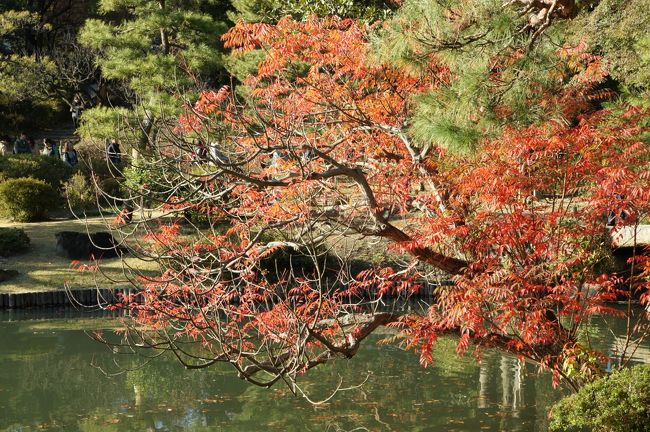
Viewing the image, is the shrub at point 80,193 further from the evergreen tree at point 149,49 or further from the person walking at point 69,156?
the person walking at point 69,156

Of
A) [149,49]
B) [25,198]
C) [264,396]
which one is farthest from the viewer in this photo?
[149,49]

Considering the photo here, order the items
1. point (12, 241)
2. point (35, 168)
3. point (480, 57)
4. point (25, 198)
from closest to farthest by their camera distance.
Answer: point (480, 57)
point (12, 241)
point (25, 198)
point (35, 168)

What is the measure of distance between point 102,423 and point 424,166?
13.8ft

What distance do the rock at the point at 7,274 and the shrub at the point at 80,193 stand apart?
4.09 m

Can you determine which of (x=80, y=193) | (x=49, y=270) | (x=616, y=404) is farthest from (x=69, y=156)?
(x=616, y=404)

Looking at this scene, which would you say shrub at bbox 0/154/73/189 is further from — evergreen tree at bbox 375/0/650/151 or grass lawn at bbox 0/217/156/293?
evergreen tree at bbox 375/0/650/151

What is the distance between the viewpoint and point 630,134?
24.9ft

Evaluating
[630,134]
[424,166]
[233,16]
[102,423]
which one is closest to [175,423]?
[102,423]

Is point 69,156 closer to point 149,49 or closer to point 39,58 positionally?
point 149,49

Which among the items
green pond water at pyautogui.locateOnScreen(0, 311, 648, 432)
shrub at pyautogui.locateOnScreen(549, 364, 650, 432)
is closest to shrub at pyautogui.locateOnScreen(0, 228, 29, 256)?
green pond water at pyautogui.locateOnScreen(0, 311, 648, 432)

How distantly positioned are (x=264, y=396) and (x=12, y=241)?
882 centimetres

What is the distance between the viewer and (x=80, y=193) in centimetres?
2009

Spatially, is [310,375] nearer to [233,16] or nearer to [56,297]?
[56,297]

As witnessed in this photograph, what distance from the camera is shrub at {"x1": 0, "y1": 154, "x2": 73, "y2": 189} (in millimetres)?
20156
